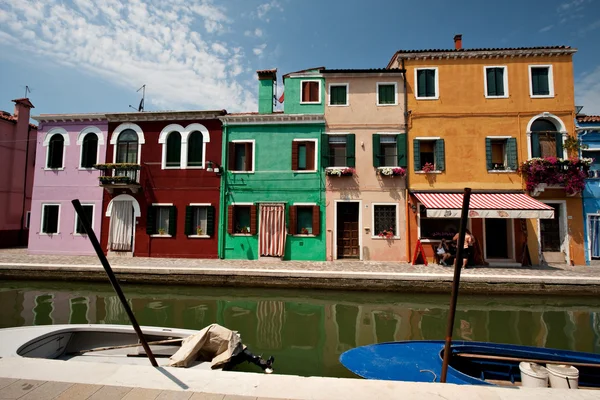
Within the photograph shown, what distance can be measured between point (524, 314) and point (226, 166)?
1322cm

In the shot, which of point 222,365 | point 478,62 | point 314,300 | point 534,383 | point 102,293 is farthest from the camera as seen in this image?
point 478,62

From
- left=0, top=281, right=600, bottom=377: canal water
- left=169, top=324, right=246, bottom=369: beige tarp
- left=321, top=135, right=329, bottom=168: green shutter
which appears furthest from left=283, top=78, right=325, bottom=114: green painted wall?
left=169, top=324, right=246, bottom=369: beige tarp

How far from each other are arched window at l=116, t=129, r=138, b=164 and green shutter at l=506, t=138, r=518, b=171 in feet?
60.6

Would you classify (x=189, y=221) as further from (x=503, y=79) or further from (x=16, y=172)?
(x=503, y=79)

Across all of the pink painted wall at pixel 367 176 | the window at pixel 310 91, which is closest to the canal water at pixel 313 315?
the pink painted wall at pixel 367 176

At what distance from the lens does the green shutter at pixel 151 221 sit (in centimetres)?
1554

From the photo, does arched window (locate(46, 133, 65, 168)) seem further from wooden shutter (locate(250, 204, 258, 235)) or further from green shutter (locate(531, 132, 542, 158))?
green shutter (locate(531, 132, 542, 158))

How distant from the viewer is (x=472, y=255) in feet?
44.5

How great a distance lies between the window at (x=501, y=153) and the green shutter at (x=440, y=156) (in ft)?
6.42

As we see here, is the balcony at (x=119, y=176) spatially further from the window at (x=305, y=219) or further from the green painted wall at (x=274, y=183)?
the window at (x=305, y=219)

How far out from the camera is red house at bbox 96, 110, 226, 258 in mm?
15398

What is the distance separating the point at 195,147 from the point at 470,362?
14.8 meters

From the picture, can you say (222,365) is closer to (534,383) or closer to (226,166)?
(534,383)

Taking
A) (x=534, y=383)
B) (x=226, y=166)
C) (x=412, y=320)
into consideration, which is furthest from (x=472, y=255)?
(x=226, y=166)
